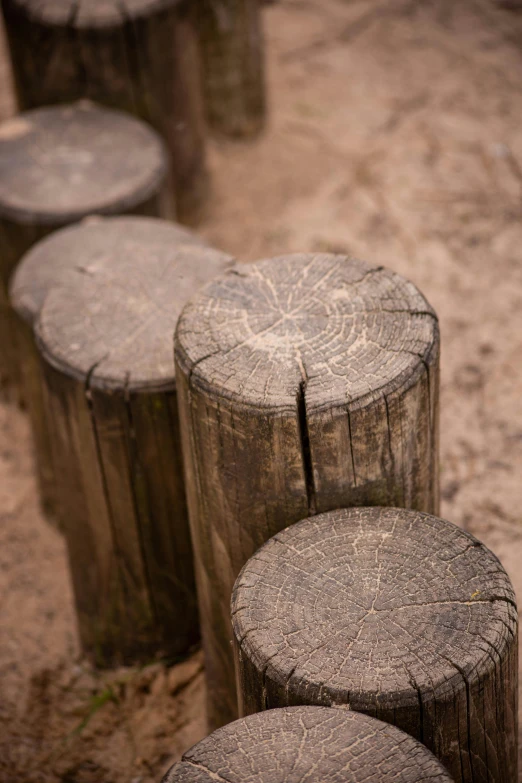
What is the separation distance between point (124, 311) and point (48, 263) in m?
0.57

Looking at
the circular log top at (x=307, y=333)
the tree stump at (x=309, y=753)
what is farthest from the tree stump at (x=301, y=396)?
the tree stump at (x=309, y=753)

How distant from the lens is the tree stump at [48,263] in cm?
324

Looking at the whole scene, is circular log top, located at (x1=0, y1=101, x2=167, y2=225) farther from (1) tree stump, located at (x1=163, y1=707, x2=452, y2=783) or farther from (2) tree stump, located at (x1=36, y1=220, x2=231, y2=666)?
(1) tree stump, located at (x1=163, y1=707, x2=452, y2=783)

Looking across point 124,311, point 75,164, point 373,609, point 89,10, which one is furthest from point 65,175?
point 373,609

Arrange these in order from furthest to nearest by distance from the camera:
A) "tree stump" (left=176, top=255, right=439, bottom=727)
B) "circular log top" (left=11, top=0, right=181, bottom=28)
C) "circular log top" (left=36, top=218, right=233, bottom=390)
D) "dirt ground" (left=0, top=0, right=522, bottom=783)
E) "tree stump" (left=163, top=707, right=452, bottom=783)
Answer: "circular log top" (left=11, top=0, right=181, bottom=28)
"dirt ground" (left=0, top=0, right=522, bottom=783)
"circular log top" (left=36, top=218, right=233, bottom=390)
"tree stump" (left=176, top=255, right=439, bottom=727)
"tree stump" (left=163, top=707, right=452, bottom=783)

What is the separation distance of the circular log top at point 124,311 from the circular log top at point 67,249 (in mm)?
57

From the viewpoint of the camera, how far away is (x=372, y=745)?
5.94 feet

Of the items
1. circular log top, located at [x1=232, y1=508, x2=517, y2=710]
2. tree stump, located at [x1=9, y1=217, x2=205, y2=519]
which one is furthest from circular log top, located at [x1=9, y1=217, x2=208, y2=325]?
circular log top, located at [x1=232, y1=508, x2=517, y2=710]

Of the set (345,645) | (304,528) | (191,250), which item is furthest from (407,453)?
(191,250)

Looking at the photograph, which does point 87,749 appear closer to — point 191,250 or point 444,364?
point 191,250

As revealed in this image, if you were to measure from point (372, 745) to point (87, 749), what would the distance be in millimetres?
1473

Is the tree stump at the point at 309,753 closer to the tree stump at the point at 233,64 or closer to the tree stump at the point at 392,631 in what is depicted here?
the tree stump at the point at 392,631

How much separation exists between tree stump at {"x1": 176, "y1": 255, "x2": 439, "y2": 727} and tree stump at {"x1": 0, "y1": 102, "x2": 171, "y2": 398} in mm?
1368

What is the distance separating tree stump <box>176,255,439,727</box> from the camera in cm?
221
